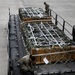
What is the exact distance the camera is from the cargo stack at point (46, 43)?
5.09 meters

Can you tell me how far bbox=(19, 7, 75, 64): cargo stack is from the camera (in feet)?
16.7

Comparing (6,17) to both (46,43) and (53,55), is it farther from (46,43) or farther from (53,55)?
(53,55)

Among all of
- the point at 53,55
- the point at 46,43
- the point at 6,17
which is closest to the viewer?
the point at 53,55

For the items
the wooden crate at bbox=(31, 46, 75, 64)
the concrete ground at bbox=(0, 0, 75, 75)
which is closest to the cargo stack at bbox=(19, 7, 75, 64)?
the wooden crate at bbox=(31, 46, 75, 64)

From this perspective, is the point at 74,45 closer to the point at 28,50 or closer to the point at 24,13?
the point at 28,50

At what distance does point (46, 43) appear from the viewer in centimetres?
549

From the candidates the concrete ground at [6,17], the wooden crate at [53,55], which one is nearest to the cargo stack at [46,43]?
the wooden crate at [53,55]

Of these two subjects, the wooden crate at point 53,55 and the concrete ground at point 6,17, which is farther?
the concrete ground at point 6,17

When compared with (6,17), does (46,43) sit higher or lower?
higher

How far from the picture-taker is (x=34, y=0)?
2066 centimetres

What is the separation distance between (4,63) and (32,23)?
5.83 feet

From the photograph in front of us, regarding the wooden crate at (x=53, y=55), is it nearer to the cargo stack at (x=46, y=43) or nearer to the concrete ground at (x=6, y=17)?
the cargo stack at (x=46, y=43)

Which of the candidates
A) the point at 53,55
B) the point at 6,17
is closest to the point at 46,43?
the point at 53,55

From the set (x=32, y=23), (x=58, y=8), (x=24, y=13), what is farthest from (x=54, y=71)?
(x=58, y=8)
